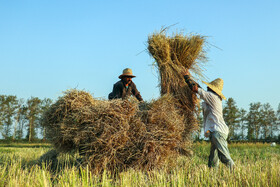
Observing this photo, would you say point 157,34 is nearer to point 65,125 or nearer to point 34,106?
point 65,125

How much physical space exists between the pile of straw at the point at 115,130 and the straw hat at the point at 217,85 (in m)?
0.87

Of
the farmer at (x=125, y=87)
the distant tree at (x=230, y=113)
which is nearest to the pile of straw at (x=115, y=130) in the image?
the farmer at (x=125, y=87)

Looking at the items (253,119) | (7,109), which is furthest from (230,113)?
(7,109)

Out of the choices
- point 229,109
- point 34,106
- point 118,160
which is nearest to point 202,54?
point 118,160

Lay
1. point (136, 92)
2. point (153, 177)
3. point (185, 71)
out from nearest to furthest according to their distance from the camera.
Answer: point (153, 177), point (185, 71), point (136, 92)

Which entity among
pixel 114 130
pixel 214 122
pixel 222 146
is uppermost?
pixel 214 122

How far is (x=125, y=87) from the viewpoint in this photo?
5.46 metres

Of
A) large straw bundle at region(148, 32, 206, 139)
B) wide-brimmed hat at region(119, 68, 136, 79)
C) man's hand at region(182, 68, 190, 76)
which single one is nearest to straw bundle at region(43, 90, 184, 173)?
large straw bundle at region(148, 32, 206, 139)

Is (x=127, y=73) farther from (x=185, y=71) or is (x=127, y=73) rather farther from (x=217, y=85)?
(x=217, y=85)

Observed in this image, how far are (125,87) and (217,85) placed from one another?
188cm

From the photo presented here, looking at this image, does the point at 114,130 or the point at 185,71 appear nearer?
the point at 114,130

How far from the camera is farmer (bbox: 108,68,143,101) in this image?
5328 millimetres

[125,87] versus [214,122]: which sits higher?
[125,87]

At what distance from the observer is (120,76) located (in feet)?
18.7
